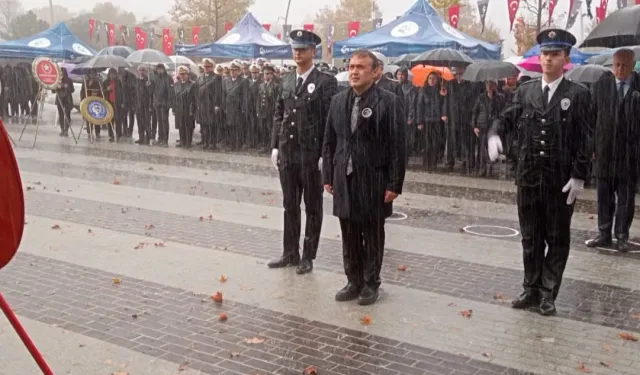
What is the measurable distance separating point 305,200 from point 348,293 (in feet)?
4.15

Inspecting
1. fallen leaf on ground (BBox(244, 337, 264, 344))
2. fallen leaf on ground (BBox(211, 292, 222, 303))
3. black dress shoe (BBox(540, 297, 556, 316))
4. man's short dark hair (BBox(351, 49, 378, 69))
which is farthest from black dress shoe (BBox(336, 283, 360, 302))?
man's short dark hair (BBox(351, 49, 378, 69))

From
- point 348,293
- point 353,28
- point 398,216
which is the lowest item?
point 398,216

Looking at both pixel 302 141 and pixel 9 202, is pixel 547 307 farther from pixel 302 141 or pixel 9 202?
pixel 9 202

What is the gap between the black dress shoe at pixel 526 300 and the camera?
6.38m

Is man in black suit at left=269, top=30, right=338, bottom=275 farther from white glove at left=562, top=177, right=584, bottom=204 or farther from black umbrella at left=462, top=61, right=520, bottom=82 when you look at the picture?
black umbrella at left=462, top=61, right=520, bottom=82

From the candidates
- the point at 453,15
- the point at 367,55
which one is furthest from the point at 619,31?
the point at 453,15

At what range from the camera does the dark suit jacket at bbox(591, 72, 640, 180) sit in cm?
845

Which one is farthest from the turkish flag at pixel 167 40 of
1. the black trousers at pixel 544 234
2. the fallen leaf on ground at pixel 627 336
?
the fallen leaf on ground at pixel 627 336

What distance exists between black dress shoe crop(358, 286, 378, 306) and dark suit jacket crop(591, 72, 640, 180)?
3.55 metres

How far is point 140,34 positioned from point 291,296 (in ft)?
115

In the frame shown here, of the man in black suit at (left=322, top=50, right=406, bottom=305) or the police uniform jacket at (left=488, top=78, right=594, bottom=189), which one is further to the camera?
the man in black suit at (left=322, top=50, right=406, bottom=305)

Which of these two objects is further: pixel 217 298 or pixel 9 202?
pixel 217 298

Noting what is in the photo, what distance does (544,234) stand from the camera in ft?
20.7

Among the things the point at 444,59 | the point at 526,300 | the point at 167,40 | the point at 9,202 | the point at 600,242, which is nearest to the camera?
the point at 9,202
